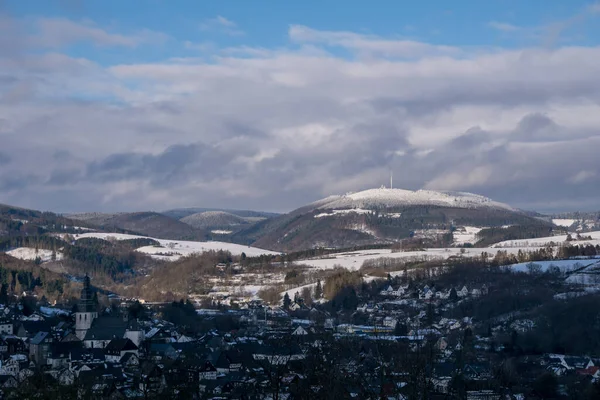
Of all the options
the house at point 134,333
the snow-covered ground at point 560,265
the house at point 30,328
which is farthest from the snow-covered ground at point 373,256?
the house at point 134,333

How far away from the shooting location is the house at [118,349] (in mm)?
64100

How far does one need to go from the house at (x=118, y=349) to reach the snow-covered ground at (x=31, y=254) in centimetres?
10023

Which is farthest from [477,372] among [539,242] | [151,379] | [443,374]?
[539,242]

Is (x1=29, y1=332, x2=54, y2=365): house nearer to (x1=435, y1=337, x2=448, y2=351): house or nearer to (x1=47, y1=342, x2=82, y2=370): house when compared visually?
(x1=47, y1=342, x2=82, y2=370): house

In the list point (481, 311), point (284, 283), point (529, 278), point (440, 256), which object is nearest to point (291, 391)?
point (481, 311)

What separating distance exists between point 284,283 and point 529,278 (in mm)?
38435

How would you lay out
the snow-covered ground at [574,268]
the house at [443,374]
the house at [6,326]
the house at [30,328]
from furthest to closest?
the snow-covered ground at [574,268]
the house at [6,326]
the house at [30,328]
the house at [443,374]

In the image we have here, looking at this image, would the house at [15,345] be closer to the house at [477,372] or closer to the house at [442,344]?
the house at [442,344]

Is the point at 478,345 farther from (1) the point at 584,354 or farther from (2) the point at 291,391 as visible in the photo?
(2) the point at 291,391

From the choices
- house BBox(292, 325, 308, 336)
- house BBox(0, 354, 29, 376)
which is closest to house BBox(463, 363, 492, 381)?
house BBox(292, 325, 308, 336)

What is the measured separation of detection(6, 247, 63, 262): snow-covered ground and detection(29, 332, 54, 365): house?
320 ft

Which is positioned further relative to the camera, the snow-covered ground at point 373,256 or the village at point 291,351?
the snow-covered ground at point 373,256

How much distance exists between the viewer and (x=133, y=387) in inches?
1676

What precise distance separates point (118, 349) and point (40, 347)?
216 inches
